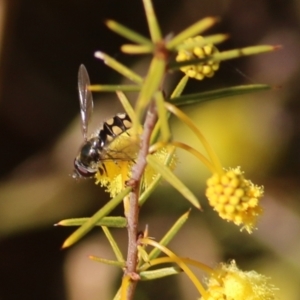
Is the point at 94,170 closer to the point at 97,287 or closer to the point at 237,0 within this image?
the point at 97,287

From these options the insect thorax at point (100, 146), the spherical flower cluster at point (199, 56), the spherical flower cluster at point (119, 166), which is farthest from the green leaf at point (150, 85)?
the insect thorax at point (100, 146)

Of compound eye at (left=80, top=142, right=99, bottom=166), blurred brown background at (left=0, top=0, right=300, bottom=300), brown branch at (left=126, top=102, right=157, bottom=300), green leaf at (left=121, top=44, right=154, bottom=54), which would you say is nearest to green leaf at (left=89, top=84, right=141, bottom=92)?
brown branch at (left=126, top=102, right=157, bottom=300)

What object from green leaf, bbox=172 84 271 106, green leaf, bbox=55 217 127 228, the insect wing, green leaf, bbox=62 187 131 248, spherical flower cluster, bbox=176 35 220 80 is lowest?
green leaf, bbox=62 187 131 248

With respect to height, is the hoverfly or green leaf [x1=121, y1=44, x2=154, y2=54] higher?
the hoverfly

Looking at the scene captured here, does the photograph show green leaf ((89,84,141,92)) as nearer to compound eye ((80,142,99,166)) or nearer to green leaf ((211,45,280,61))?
green leaf ((211,45,280,61))

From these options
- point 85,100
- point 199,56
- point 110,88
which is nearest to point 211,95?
point 199,56

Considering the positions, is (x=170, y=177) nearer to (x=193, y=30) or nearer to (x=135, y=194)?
(x=135, y=194)

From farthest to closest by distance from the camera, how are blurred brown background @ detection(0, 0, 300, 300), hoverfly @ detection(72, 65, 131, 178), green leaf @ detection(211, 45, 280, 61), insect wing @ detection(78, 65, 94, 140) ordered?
blurred brown background @ detection(0, 0, 300, 300)
insect wing @ detection(78, 65, 94, 140)
hoverfly @ detection(72, 65, 131, 178)
green leaf @ detection(211, 45, 280, 61)
